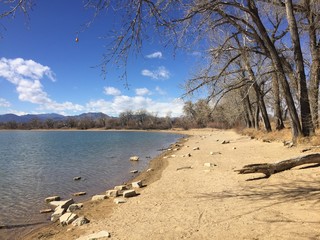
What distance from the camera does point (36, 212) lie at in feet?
34.9

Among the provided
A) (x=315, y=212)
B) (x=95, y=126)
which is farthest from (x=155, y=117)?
(x=315, y=212)

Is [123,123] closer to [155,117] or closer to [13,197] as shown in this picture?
[155,117]

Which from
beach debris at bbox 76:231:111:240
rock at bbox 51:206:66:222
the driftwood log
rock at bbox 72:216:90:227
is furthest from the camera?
the driftwood log

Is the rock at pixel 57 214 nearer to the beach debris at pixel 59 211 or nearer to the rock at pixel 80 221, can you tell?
the beach debris at pixel 59 211

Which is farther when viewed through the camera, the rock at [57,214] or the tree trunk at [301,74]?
the tree trunk at [301,74]

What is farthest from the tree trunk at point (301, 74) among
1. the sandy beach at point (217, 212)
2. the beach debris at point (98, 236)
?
the beach debris at point (98, 236)

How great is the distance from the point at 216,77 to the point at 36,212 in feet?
33.3

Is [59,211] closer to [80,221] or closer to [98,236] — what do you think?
[80,221]

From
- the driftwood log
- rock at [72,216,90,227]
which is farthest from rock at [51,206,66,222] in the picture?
the driftwood log

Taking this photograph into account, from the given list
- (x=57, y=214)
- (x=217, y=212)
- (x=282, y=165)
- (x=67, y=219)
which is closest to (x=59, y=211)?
(x=57, y=214)

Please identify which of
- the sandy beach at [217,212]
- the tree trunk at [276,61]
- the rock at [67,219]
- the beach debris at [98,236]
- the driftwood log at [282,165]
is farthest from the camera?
the tree trunk at [276,61]

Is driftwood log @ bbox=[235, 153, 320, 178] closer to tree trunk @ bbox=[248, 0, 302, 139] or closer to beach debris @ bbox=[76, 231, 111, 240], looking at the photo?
beach debris @ bbox=[76, 231, 111, 240]

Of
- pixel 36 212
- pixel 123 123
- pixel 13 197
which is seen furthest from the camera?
pixel 123 123

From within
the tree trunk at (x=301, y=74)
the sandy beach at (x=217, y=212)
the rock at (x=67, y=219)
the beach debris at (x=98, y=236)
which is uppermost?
the tree trunk at (x=301, y=74)
